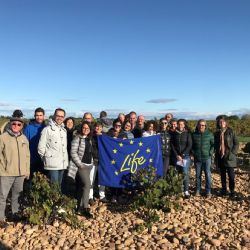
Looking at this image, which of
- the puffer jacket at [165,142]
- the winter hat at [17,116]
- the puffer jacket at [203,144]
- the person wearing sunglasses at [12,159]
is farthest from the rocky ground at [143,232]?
the winter hat at [17,116]

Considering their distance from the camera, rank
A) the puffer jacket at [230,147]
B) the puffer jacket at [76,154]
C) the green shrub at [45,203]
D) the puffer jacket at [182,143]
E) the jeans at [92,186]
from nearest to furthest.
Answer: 1. the green shrub at [45,203]
2. the puffer jacket at [76,154]
3. the jeans at [92,186]
4. the puffer jacket at [182,143]
5. the puffer jacket at [230,147]

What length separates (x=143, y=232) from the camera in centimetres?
652

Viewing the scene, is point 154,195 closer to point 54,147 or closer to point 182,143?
point 182,143

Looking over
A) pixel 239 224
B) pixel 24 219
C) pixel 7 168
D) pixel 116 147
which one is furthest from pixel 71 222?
pixel 239 224

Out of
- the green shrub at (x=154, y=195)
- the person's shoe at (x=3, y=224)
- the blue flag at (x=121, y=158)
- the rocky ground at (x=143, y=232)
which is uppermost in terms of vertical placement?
the blue flag at (x=121, y=158)

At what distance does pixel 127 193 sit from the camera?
876 centimetres

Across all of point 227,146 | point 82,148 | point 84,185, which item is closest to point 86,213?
point 84,185

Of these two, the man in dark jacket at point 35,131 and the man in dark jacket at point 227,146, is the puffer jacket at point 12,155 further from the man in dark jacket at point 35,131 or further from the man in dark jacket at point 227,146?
the man in dark jacket at point 227,146

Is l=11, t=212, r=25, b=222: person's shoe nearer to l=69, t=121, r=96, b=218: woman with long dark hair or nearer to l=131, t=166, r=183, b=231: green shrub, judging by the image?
l=69, t=121, r=96, b=218: woman with long dark hair

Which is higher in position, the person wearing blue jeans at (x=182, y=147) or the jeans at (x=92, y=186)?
the person wearing blue jeans at (x=182, y=147)

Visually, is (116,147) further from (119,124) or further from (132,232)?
(132,232)

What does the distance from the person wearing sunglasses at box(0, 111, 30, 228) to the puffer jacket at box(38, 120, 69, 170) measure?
1.04 ft

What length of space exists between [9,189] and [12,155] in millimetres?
701

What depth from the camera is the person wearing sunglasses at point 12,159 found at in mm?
6570
